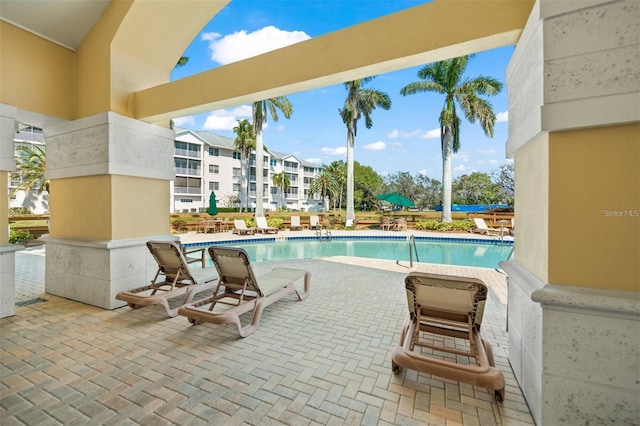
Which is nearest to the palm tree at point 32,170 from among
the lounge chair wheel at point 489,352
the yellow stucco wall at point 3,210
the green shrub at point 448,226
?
the yellow stucco wall at point 3,210

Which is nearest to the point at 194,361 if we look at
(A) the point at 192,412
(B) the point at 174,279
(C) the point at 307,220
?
(A) the point at 192,412

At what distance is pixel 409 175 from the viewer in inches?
1780

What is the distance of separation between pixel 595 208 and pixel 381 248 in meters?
11.8

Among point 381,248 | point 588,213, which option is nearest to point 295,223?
point 381,248

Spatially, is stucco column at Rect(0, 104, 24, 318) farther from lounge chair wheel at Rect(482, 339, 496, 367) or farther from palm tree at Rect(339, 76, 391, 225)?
palm tree at Rect(339, 76, 391, 225)

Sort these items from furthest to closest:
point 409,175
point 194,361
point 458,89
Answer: point 409,175 → point 458,89 → point 194,361

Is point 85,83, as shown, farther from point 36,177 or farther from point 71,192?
point 36,177

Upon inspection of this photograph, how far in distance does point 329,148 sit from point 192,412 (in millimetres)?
64341

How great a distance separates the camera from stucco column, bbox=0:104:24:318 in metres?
4.20

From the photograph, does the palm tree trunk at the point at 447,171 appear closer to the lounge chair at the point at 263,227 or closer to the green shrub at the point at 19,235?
the lounge chair at the point at 263,227

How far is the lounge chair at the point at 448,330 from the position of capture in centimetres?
231

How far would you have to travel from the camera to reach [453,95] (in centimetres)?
1809

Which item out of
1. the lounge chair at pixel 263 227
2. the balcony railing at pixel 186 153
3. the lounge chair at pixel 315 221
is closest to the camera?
the lounge chair at pixel 263 227

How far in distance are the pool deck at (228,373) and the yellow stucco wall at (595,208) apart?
1.26 meters
